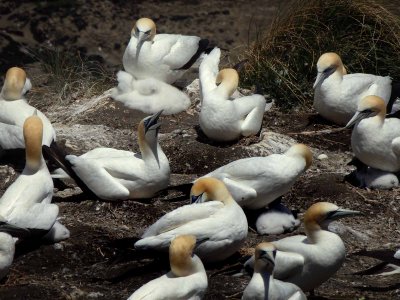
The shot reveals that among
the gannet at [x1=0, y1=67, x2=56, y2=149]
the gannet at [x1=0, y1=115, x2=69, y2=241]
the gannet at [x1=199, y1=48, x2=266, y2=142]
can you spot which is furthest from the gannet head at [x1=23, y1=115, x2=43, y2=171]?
the gannet at [x1=199, y1=48, x2=266, y2=142]

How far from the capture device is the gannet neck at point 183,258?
7.48 metres

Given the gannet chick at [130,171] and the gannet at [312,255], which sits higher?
the gannet at [312,255]

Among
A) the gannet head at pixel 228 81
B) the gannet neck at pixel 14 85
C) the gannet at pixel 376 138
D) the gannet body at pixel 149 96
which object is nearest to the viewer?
the gannet at pixel 376 138

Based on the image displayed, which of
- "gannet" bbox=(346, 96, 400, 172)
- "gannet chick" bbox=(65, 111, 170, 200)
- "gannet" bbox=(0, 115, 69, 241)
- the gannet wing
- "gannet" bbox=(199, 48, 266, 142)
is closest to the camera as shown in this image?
the gannet wing

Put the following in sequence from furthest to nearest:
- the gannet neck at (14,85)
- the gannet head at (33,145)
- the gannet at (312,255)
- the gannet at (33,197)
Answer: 1. the gannet neck at (14,85)
2. the gannet head at (33,145)
3. the gannet at (33,197)
4. the gannet at (312,255)

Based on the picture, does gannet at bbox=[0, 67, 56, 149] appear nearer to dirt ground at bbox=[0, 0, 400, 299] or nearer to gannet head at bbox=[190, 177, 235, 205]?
dirt ground at bbox=[0, 0, 400, 299]

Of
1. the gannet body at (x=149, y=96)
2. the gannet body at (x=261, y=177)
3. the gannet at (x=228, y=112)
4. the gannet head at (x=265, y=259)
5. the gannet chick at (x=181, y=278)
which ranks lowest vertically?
the gannet body at (x=149, y=96)

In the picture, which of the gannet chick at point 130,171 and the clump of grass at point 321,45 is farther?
the clump of grass at point 321,45

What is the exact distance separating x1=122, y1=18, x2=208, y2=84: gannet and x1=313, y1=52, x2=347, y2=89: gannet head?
4.47 feet

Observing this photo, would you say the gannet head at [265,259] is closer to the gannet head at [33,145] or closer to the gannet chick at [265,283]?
the gannet chick at [265,283]

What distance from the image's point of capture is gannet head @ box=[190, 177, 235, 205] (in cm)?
865

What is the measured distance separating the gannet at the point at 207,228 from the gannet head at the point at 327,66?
10.7 feet

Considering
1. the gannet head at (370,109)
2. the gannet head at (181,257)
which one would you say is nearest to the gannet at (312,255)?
the gannet head at (181,257)

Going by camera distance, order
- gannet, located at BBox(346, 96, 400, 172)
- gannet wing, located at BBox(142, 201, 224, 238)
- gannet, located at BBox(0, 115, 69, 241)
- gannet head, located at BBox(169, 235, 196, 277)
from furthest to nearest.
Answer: gannet, located at BBox(346, 96, 400, 172) < gannet, located at BBox(0, 115, 69, 241) < gannet wing, located at BBox(142, 201, 224, 238) < gannet head, located at BBox(169, 235, 196, 277)
